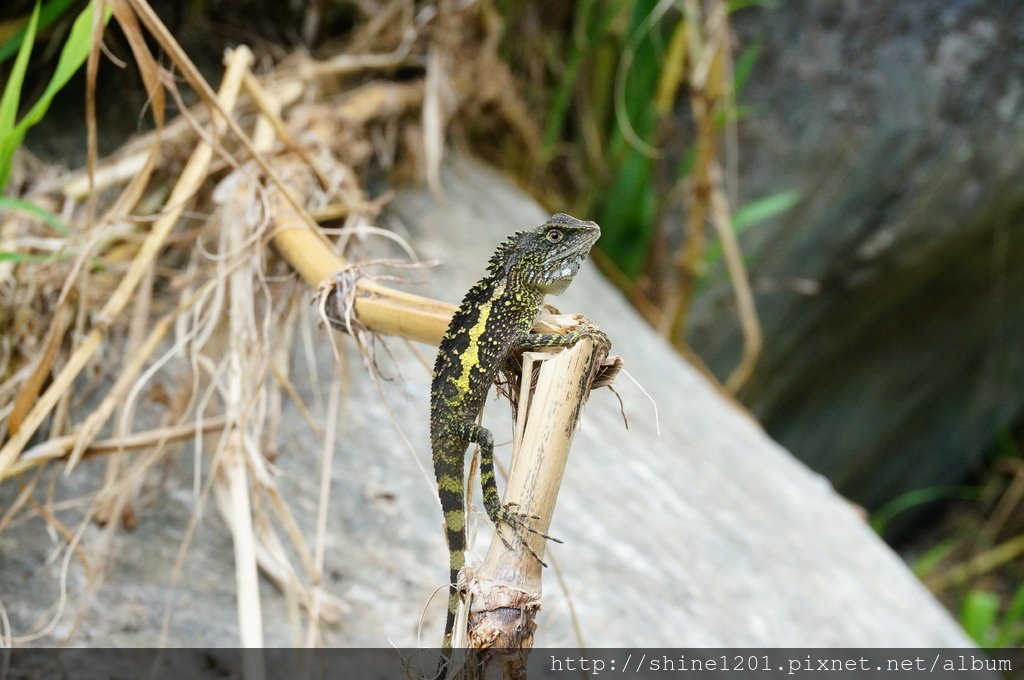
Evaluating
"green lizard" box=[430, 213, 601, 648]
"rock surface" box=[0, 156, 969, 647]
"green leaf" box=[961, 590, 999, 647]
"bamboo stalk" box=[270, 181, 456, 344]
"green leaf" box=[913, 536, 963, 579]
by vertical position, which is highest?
"bamboo stalk" box=[270, 181, 456, 344]

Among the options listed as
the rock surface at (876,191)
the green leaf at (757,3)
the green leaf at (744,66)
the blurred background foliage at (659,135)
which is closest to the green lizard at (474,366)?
the blurred background foliage at (659,135)

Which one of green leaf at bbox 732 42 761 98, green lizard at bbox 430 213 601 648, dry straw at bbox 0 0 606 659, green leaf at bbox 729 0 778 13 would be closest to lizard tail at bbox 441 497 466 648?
green lizard at bbox 430 213 601 648

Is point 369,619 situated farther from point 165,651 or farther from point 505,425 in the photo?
point 505,425

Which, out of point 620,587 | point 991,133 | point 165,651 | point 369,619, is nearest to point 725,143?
point 991,133

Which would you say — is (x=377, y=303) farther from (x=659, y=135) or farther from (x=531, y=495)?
(x=659, y=135)

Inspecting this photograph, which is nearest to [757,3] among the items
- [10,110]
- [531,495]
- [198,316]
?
[198,316]

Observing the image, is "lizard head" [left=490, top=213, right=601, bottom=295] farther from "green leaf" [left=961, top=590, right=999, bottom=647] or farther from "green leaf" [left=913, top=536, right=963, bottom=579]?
"green leaf" [left=913, top=536, right=963, bottom=579]
